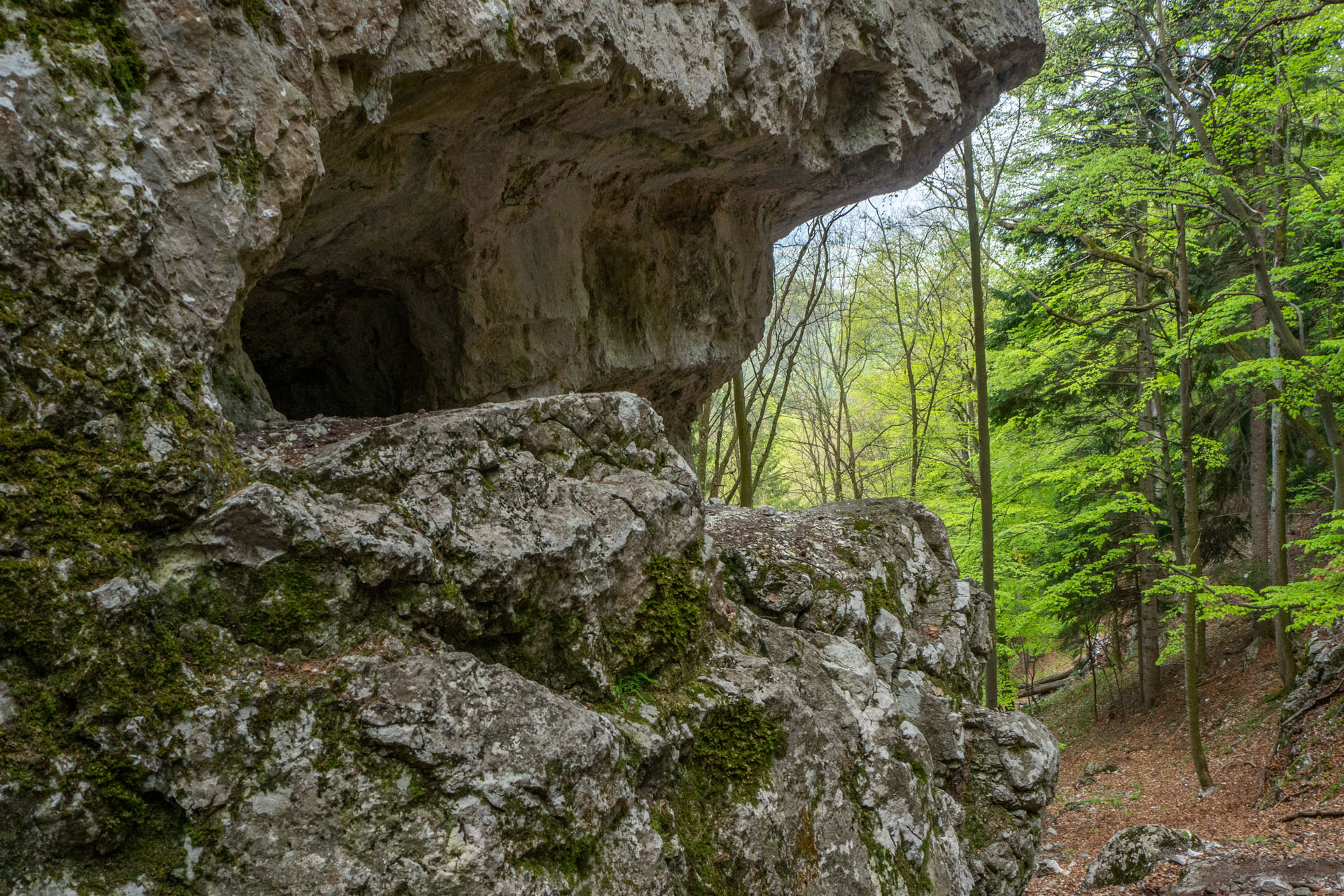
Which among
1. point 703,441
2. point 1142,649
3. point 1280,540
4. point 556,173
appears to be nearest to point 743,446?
point 703,441

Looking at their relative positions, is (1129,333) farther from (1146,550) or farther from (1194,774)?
(1194,774)

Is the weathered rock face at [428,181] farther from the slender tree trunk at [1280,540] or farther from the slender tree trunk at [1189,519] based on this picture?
the slender tree trunk at [1280,540]

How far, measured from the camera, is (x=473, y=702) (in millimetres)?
3793

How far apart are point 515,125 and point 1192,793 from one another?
12698 millimetres

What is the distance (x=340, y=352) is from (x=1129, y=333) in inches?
558

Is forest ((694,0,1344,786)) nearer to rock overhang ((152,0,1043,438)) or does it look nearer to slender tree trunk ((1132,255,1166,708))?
slender tree trunk ((1132,255,1166,708))

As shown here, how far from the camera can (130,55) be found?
3529mm

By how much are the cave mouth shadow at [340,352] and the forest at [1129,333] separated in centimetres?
518

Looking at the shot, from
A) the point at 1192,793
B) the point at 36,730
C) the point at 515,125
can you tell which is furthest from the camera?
the point at 1192,793

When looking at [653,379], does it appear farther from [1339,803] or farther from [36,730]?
[1339,803]

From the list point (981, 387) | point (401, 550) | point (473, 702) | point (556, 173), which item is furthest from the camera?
point (981, 387)

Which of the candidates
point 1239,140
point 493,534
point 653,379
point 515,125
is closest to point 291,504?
point 493,534

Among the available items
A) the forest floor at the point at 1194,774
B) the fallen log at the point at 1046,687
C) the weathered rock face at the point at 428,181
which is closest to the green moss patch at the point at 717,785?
the weathered rock face at the point at 428,181

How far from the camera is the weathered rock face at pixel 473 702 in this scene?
3072 mm
